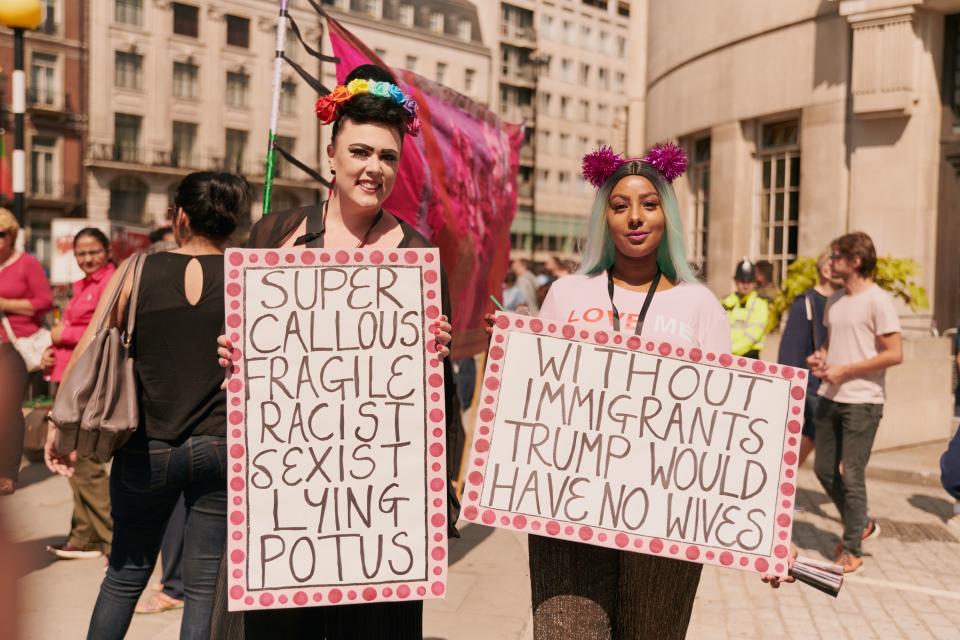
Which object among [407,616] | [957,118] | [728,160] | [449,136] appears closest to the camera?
[407,616]

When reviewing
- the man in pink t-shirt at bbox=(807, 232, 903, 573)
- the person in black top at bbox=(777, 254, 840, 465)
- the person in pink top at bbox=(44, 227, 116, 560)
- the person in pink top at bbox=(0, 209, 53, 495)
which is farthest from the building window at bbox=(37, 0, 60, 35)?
the man in pink t-shirt at bbox=(807, 232, 903, 573)

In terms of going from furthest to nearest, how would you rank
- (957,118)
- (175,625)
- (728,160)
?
1. (728,160)
2. (957,118)
3. (175,625)

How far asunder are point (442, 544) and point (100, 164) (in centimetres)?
5014

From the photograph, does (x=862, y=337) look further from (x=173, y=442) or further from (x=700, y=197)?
(x=700, y=197)

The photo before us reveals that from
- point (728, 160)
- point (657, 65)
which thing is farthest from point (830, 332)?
point (657, 65)

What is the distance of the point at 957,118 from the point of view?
12211mm

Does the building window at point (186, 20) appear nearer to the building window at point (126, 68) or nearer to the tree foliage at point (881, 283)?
the building window at point (126, 68)

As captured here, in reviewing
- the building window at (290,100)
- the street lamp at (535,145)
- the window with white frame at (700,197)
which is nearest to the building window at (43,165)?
the building window at (290,100)

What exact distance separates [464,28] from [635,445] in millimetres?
5217

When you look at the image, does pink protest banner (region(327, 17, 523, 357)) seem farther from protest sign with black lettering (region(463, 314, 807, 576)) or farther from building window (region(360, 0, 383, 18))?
protest sign with black lettering (region(463, 314, 807, 576))

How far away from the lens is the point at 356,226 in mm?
2861

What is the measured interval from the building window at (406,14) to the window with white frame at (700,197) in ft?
36.9

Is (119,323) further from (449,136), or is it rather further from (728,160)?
(728,160)

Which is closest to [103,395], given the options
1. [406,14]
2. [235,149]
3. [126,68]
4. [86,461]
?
[86,461]
